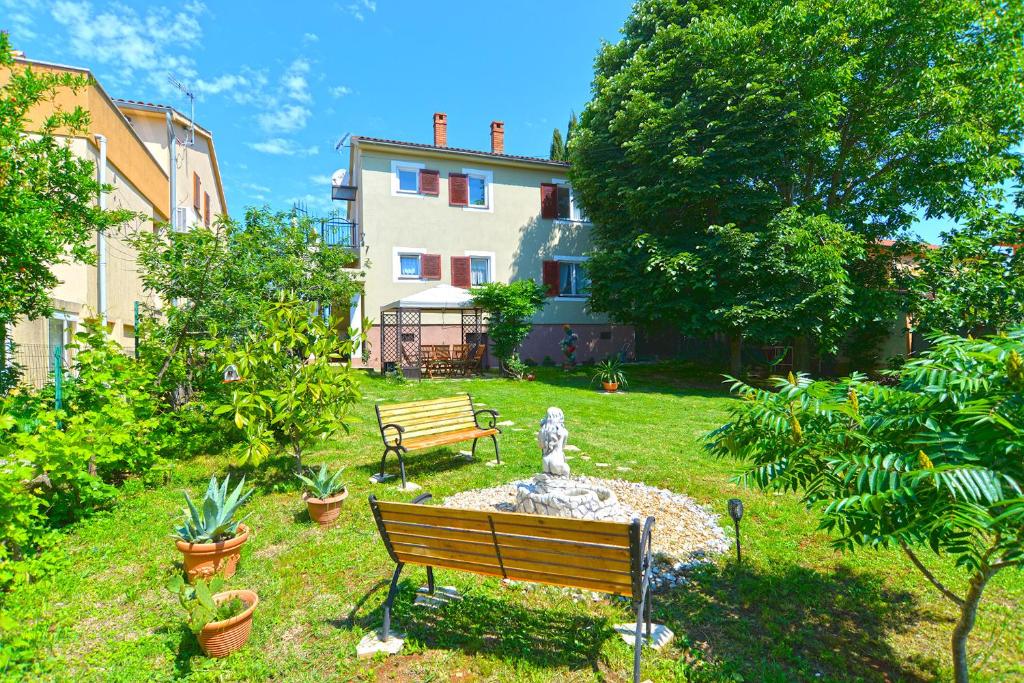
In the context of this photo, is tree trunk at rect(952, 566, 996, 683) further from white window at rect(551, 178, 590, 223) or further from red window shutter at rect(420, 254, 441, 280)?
white window at rect(551, 178, 590, 223)

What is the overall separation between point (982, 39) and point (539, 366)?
55.3 feet

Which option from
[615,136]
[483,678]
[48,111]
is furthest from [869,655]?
[615,136]

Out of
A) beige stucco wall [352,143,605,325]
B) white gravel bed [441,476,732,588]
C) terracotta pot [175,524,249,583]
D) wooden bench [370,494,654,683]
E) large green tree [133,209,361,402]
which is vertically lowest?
white gravel bed [441,476,732,588]

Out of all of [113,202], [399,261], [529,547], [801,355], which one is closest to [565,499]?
[529,547]

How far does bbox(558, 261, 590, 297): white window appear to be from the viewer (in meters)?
22.2

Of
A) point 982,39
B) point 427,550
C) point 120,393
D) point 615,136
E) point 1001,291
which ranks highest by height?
point 982,39

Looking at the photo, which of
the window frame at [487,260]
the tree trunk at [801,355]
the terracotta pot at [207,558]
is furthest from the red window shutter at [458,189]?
the terracotta pot at [207,558]

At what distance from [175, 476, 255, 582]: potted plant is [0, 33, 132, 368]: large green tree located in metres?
2.78

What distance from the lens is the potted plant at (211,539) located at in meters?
3.92

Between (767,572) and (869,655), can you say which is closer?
A: (869,655)

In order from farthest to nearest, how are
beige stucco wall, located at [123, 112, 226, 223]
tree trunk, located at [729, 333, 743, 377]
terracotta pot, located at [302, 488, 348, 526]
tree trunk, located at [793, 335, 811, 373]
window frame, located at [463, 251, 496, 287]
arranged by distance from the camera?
window frame, located at [463, 251, 496, 287] < tree trunk, located at [793, 335, 811, 373] < tree trunk, located at [729, 333, 743, 377] < beige stucco wall, located at [123, 112, 226, 223] < terracotta pot, located at [302, 488, 348, 526]

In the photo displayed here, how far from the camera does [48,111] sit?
26.1 feet

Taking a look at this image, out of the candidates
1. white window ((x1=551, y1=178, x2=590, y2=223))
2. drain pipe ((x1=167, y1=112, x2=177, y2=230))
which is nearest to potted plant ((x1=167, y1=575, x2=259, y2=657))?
drain pipe ((x1=167, y1=112, x2=177, y2=230))

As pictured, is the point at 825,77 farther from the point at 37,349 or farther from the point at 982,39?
the point at 37,349
